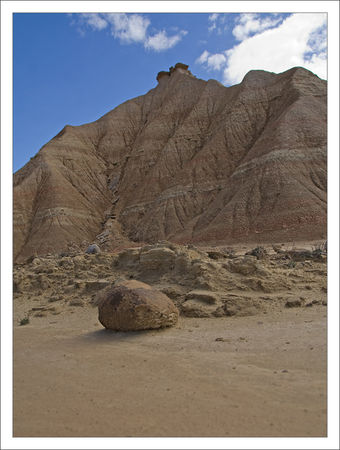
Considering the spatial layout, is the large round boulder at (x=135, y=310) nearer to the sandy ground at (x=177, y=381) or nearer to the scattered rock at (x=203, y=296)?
the sandy ground at (x=177, y=381)

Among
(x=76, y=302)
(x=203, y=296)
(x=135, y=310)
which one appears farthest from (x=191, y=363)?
(x=76, y=302)

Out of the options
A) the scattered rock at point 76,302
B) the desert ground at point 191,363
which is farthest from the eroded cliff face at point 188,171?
the scattered rock at point 76,302

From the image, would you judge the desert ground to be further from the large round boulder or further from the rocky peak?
the rocky peak

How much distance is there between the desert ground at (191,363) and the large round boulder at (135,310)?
189mm

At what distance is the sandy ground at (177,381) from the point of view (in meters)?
2.82

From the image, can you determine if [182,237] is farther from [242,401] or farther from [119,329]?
[242,401]

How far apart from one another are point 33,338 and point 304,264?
7.78 meters

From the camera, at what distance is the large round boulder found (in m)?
5.88

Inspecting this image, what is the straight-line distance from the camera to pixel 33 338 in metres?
6.14

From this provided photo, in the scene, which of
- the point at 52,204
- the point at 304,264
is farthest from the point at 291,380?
the point at 52,204

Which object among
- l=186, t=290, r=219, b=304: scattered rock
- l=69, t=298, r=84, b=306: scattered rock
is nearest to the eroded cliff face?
l=186, t=290, r=219, b=304: scattered rock

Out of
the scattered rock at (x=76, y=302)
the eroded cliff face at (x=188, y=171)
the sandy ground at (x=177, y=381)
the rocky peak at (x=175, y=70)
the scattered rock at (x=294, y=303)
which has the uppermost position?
the rocky peak at (x=175, y=70)

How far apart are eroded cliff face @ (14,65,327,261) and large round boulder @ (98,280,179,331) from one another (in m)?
19.5

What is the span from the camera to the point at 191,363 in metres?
4.28
